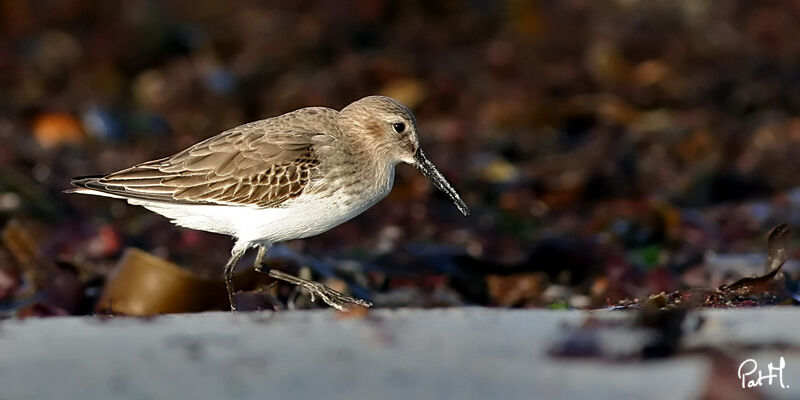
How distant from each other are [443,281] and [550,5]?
6588 mm

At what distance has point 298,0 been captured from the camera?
11.4 meters

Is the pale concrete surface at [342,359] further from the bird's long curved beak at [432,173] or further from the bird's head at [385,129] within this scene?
the bird's long curved beak at [432,173]

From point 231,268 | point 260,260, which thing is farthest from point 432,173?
point 231,268

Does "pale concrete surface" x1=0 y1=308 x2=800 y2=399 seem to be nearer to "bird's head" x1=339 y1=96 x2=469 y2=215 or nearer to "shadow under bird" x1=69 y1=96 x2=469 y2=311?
"shadow under bird" x1=69 y1=96 x2=469 y2=311

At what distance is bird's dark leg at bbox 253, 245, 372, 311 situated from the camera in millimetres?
4590

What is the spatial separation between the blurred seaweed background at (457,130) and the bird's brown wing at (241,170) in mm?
395

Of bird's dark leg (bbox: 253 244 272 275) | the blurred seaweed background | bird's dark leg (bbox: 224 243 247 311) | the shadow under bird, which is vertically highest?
the blurred seaweed background

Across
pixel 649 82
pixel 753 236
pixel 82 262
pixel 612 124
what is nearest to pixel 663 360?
pixel 82 262

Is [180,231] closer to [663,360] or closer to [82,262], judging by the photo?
[82,262]

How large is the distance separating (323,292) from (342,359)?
6.20 feet

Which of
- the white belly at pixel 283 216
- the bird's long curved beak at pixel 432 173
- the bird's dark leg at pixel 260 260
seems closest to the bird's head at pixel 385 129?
the bird's long curved beak at pixel 432 173

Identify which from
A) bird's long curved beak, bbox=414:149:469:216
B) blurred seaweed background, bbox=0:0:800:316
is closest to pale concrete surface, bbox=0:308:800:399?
blurred seaweed background, bbox=0:0:800:316

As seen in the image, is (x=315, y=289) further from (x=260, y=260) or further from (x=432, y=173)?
(x=432, y=173)

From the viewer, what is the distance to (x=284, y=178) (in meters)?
4.70
